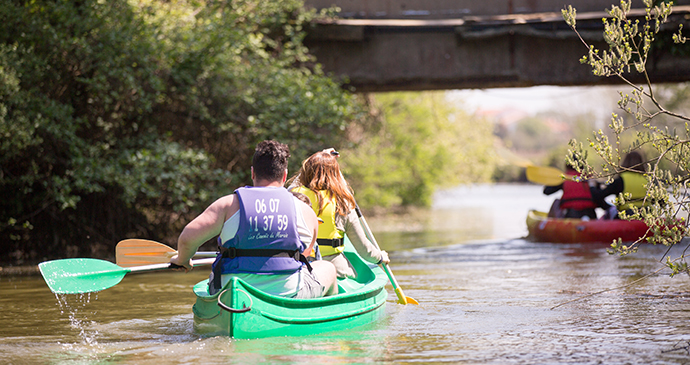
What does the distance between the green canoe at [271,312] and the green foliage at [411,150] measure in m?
12.7

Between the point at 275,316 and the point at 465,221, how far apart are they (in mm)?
14113

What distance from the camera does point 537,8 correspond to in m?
12.1

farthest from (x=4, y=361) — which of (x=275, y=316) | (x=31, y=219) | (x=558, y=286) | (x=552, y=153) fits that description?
(x=552, y=153)

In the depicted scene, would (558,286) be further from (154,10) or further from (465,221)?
(465,221)

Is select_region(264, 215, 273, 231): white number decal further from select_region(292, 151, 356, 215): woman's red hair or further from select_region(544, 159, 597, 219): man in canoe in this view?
select_region(544, 159, 597, 219): man in canoe

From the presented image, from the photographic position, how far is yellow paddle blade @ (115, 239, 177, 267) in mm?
5605

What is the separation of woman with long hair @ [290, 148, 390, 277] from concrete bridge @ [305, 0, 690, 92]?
6.61 metres

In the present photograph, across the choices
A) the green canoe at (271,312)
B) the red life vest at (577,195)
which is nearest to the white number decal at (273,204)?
the green canoe at (271,312)

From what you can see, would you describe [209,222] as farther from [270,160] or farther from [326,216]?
[326,216]

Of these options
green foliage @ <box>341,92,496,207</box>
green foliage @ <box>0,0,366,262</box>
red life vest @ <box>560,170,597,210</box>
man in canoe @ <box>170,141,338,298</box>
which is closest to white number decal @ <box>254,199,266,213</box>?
man in canoe @ <box>170,141,338,298</box>

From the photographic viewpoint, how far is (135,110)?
10.6 meters

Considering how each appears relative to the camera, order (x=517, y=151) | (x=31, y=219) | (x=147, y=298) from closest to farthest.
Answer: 1. (x=147, y=298)
2. (x=31, y=219)
3. (x=517, y=151)

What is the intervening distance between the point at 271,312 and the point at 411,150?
698 inches

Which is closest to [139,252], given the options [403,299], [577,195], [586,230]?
[403,299]
